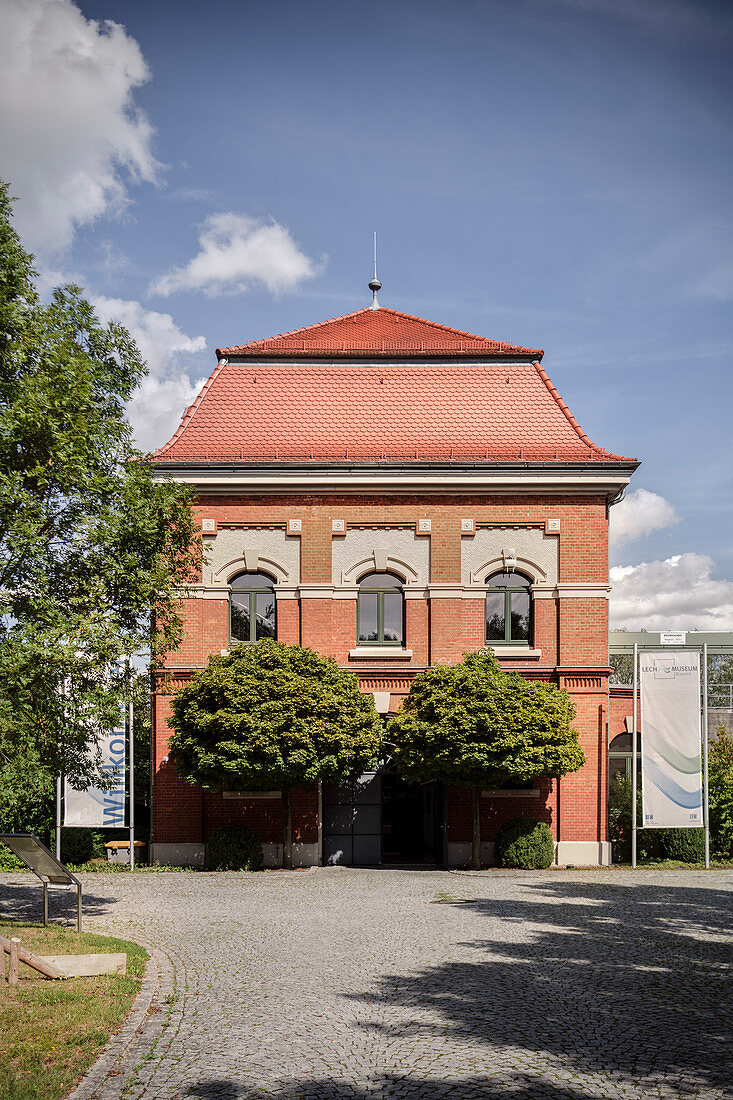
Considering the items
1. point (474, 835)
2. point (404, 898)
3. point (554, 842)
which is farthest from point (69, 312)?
point (554, 842)

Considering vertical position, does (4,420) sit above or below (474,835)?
above

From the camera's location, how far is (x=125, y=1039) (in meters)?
7.69

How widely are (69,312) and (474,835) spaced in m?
13.9

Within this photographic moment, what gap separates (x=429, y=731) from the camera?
1969 centimetres

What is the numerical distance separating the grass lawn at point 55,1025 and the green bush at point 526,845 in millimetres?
11880

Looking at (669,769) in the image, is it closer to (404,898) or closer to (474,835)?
(474,835)

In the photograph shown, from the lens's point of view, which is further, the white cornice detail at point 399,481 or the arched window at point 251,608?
the arched window at point 251,608

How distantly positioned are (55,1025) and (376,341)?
2080 cm

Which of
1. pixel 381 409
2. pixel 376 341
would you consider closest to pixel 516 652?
pixel 381 409

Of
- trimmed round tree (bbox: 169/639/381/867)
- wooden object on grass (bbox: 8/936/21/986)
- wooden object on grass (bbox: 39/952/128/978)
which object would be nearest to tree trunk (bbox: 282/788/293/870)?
trimmed round tree (bbox: 169/639/381/867)

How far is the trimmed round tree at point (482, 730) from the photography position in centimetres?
1956

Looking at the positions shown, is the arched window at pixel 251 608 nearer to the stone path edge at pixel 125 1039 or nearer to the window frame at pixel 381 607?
the window frame at pixel 381 607

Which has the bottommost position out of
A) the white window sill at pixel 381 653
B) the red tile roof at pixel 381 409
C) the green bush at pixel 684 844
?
the green bush at pixel 684 844

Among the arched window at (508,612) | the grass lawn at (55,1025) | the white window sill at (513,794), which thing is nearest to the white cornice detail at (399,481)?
the arched window at (508,612)
